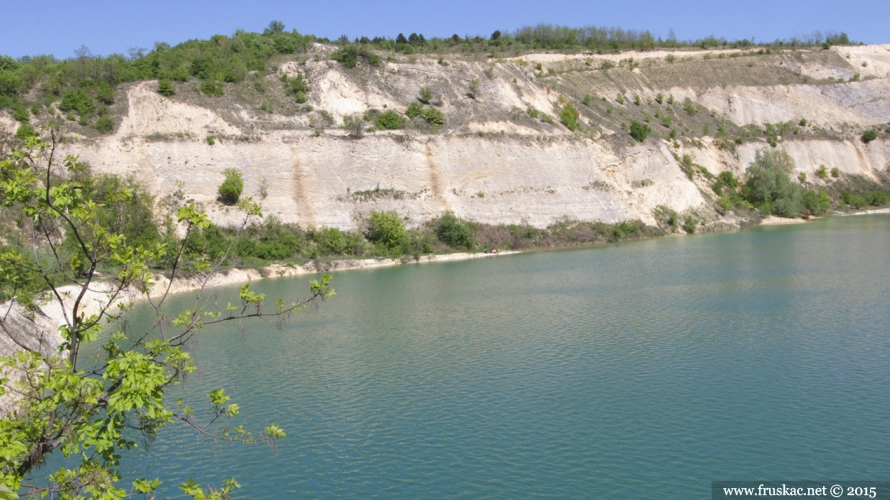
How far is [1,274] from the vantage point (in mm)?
7125

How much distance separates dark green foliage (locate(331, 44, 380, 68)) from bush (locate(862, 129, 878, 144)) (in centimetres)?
4997

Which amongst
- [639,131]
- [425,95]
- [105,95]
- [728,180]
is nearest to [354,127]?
[425,95]

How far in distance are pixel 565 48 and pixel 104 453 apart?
81023mm

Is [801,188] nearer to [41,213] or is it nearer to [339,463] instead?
[339,463]

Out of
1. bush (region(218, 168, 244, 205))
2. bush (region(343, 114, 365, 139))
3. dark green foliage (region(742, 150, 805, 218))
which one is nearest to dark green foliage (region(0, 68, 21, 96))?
bush (region(218, 168, 244, 205))

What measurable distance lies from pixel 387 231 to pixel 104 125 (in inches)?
725

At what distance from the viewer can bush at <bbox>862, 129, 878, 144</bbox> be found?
70125 millimetres

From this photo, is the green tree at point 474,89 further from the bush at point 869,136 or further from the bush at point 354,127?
the bush at point 869,136

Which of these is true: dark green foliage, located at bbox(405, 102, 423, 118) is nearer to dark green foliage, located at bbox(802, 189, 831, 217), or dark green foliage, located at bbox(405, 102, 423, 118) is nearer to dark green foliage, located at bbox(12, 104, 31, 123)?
dark green foliage, located at bbox(12, 104, 31, 123)

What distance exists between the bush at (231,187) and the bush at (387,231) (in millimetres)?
8488

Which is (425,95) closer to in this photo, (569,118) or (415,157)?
(415,157)

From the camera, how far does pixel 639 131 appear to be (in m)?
56.7

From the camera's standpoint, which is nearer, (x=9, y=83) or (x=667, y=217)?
(x=9, y=83)

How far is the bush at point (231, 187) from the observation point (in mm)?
43062
